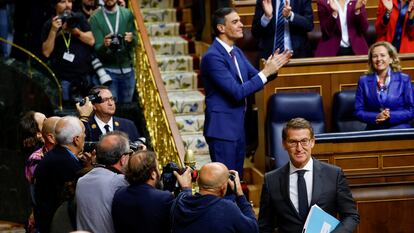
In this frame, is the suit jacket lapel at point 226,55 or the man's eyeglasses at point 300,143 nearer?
the man's eyeglasses at point 300,143

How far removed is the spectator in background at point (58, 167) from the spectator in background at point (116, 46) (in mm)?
3153

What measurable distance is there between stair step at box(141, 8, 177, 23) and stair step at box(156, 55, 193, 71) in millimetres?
955

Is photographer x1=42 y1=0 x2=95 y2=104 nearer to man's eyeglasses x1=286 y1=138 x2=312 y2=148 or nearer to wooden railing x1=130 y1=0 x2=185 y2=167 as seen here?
wooden railing x1=130 y1=0 x2=185 y2=167

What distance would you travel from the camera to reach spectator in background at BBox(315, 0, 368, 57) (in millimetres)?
8773

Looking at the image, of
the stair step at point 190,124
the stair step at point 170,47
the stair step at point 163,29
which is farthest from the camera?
the stair step at point 163,29

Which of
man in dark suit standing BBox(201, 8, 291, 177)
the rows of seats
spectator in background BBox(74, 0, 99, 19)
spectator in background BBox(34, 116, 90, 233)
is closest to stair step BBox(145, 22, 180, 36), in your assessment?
spectator in background BBox(74, 0, 99, 19)

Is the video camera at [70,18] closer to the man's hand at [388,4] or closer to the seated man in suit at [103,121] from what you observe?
the seated man in suit at [103,121]

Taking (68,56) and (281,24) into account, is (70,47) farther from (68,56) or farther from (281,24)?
(281,24)

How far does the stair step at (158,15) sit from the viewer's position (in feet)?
37.7

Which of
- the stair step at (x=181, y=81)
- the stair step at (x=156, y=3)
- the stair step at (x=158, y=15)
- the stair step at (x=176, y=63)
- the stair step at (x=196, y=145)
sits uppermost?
the stair step at (x=156, y=3)

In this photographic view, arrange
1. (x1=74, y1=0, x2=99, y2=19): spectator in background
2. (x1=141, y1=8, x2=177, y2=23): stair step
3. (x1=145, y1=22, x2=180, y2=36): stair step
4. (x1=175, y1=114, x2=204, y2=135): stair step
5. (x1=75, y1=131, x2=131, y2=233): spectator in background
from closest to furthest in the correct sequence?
(x1=75, y1=131, x2=131, y2=233): spectator in background, (x1=175, y1=114, x2=204, y2=135): stair step, (x1=74, y1=0, x2=99, y2=19): spectator in background, (x1=145, y1=22, x2=180, y2=36): stair step, (x1=141, y1=8, x2=177, y2=23): stair step

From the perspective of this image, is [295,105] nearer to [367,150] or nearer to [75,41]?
[367,150]

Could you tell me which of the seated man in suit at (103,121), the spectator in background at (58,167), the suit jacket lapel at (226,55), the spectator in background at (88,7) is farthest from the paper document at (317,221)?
the spectator in background at (88,7)

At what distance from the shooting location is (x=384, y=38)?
9047 mm
